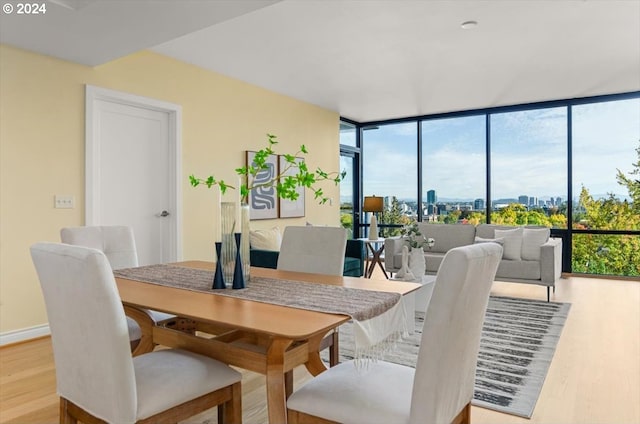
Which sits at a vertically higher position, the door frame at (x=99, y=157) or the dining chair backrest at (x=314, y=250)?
the door frame at (x=99, y=157)

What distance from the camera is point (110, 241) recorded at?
8.23 feet

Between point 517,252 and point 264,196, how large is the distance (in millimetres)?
3159

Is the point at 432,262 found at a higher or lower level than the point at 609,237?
lower

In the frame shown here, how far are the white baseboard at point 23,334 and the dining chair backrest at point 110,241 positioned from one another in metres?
1.56

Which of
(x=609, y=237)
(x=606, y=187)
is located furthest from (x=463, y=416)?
(x=606, y=187)

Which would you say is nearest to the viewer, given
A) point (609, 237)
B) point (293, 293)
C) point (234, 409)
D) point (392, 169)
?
point (234, 409)

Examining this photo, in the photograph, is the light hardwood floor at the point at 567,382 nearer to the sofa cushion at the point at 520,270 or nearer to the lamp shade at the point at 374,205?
the sofa cushion at the point at 520,270

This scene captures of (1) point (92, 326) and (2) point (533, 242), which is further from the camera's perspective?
(2) point (533, 242)

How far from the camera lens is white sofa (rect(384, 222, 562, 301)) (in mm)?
4711

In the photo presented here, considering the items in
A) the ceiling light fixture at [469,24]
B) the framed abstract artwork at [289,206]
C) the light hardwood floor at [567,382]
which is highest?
the ceiling light fixture at [469,24]

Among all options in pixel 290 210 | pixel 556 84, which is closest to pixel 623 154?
pixel 556 84

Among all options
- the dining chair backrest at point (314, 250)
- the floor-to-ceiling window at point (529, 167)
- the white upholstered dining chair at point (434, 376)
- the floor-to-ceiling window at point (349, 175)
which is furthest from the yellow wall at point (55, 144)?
the floor-to-ceiling window at point (529, 167)

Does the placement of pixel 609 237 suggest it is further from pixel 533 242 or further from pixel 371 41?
pixel 371 41

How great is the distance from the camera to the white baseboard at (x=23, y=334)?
3268 mm
